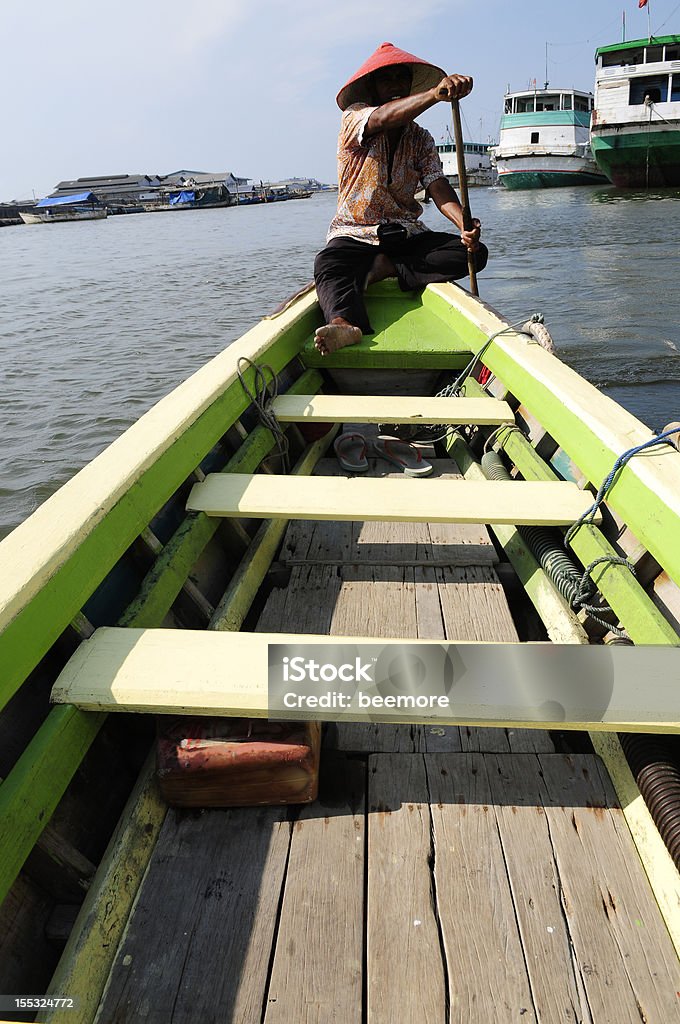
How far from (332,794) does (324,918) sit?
0.30 m

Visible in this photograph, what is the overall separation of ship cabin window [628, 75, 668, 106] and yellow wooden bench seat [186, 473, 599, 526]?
29284 mm

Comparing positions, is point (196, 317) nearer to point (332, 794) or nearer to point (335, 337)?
point (335, 337)

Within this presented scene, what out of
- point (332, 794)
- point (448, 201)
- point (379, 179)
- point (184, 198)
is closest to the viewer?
point (332, 794)

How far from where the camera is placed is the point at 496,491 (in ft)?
7.48

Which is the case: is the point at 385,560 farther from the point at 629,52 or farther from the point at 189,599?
the point at 629,52

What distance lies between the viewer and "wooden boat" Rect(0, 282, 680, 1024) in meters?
1.23

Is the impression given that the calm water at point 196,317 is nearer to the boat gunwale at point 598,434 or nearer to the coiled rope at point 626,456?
the boat gunwale at point 598,434

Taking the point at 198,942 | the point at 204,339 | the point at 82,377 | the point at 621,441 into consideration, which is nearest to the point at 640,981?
the point at 198,942

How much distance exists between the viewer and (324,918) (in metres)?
1.34

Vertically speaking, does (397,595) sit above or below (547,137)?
below

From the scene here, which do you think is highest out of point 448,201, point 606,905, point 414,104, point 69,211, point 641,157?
point 69,211

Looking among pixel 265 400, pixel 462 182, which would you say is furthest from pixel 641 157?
pixel 265 400

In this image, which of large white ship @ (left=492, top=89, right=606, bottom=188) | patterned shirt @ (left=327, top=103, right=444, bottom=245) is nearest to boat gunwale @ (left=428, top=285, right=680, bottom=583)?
patterned shirt @ (left=327, top=103, right=444, bottom=245)

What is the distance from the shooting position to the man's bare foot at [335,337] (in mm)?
3605
